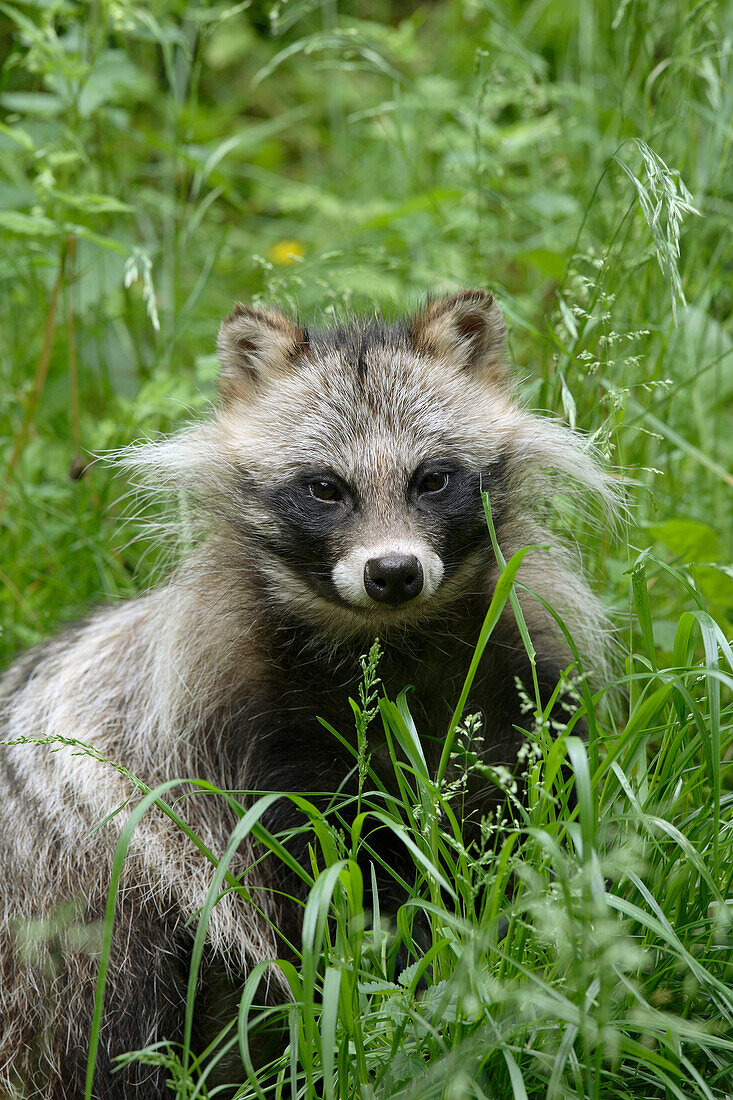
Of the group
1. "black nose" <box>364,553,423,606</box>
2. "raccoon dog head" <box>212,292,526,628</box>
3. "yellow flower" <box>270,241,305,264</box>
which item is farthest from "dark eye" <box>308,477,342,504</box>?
"yellow flower" <box>270,241,305,264</box>

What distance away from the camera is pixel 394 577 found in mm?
3254

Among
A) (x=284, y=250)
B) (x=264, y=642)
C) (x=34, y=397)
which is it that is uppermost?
(x=284, y=250)

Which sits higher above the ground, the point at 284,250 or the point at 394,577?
the point at 394,577

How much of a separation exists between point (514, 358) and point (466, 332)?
126cm

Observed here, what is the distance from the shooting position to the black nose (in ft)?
10.7

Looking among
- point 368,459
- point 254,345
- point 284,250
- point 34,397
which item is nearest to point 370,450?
point 368,459

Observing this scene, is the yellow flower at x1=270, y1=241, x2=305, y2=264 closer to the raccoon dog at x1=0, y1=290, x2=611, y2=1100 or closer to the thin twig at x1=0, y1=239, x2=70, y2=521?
the thin twig at x1=0, y1=239, x2=70, y2=521

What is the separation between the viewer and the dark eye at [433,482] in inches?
144

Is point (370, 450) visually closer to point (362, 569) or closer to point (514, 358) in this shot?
point (362, 569)

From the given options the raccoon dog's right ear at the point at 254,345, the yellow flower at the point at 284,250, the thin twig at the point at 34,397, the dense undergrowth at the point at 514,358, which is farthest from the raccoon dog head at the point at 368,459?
the yellow flower at the point at 284,250

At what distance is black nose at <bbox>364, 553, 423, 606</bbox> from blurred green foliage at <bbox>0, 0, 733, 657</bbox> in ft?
2.34

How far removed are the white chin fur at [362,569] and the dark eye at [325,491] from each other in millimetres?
260

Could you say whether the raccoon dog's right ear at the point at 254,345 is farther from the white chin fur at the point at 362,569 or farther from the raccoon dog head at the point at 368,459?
the white chin fur at the point at 362,569

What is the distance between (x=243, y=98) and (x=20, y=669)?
7095 millimetres
